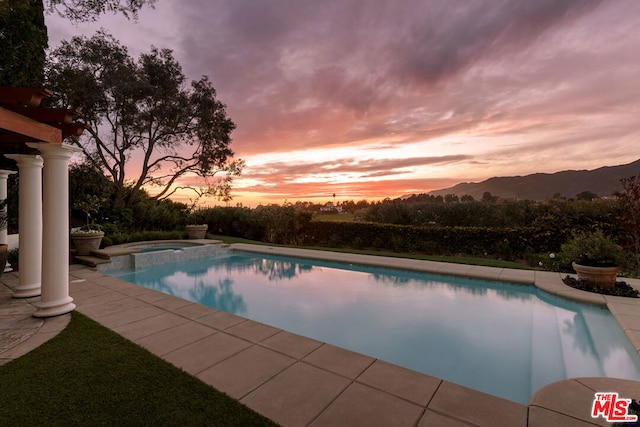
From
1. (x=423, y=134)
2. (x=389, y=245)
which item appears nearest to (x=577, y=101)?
(x=423, y=134)

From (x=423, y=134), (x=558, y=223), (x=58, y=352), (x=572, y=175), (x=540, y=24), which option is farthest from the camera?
(x=572, y=175)

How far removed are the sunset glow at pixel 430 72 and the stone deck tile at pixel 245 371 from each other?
9281mm

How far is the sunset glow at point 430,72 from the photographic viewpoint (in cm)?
785

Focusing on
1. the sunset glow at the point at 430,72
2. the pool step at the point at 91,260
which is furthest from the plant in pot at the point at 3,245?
the sunset glow at the point at 430,72

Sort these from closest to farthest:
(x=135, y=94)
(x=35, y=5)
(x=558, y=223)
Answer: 1. (x=35, y=5)
2. (x=558, y=223)
3. (x=135, y=94)

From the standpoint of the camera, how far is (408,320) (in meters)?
6.06

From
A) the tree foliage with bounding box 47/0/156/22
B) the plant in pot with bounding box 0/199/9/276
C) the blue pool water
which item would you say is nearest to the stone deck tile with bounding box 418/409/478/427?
the blue pool water

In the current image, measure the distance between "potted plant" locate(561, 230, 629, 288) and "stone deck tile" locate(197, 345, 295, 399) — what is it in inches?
277

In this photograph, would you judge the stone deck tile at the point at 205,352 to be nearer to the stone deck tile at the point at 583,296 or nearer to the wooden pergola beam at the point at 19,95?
the wooden pergola beam at the point at 19,95

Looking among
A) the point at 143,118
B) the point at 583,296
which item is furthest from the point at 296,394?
the point at 143,118

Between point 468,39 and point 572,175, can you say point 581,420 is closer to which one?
point 468,39

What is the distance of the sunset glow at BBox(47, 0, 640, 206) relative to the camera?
7852 millimetres

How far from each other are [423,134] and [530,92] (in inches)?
155

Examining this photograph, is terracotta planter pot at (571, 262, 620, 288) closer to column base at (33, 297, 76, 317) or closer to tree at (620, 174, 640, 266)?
tree at (620, 174, 640, 266)
